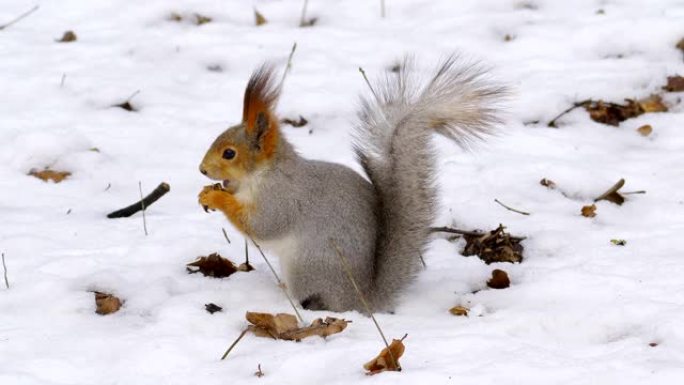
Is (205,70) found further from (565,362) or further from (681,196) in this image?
(565,362)

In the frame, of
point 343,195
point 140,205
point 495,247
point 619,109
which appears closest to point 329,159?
point 140,205

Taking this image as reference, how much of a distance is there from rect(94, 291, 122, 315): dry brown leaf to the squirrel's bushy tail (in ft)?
2.15

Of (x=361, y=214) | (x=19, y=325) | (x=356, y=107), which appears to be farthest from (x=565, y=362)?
(x=356, y=107)

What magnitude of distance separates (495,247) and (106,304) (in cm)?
113

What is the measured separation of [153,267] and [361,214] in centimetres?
62

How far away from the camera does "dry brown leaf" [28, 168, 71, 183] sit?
335 cm

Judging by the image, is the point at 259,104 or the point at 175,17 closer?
the point at 259,104

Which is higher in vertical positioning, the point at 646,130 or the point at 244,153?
the point at 244,153

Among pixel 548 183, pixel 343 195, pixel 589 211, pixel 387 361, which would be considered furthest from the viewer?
pixel 548 183

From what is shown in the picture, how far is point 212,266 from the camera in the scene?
2775 millimetres

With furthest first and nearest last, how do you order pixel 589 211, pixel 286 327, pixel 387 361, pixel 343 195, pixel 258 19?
pixel 258 19 → pixel 589 211 → pixel 343 195 → pixel 286 327 → pixel 387 361

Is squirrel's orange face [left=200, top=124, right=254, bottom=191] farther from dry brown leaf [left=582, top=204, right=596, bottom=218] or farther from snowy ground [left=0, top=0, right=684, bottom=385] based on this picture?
dry brown leaf [left=582, top=204, right=596, bottom=218]

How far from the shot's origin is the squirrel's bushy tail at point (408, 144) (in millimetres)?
2426

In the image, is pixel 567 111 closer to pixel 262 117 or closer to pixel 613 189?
pixel 613 189
